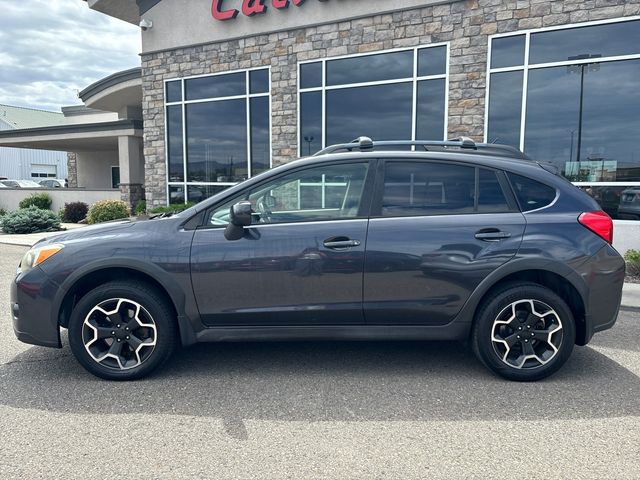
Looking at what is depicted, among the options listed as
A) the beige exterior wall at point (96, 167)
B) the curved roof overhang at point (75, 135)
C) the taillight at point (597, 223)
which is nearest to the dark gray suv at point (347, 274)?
the taillight at point (597, 223)

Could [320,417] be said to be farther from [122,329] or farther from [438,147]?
[438,147]

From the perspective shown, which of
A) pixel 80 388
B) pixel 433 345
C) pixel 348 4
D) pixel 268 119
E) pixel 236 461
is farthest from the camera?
pixel 268 119

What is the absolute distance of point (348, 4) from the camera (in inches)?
420

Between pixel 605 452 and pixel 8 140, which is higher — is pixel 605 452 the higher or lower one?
the lower one

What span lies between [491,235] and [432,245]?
1.50 feet

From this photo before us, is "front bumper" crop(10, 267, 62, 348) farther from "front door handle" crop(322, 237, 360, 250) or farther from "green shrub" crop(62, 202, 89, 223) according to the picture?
"green shrub" crop(62, 202, 89, 223)

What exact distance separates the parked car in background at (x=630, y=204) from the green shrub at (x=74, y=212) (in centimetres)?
1678

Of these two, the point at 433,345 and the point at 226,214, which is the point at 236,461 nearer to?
the point at 226,214

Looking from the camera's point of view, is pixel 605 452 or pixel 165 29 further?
pixel 165 29

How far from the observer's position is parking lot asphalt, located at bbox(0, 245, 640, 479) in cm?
263

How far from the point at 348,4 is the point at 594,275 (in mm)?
9047

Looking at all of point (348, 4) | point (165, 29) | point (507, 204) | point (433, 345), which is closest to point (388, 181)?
point (507, 204)

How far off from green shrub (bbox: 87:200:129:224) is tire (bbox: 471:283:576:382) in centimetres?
1410

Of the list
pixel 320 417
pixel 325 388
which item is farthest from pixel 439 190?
pixel 320 417
